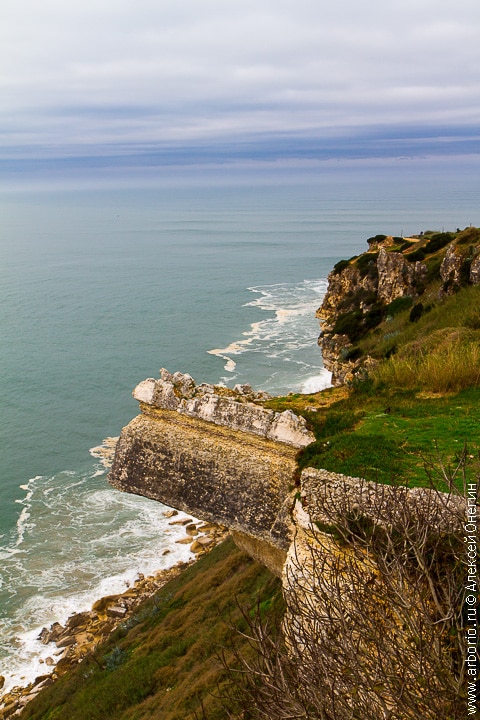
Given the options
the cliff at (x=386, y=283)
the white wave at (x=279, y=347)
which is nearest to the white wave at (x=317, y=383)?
the white wave at (x=279, y=347)

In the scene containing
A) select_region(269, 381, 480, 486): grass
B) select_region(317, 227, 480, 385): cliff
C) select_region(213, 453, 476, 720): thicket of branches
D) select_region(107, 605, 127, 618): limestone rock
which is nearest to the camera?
select_region(213, 453, 476, 720): thicket of branches

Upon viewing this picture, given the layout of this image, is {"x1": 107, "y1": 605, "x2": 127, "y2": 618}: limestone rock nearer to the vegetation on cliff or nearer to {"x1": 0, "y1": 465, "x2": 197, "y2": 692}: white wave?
{"x1": 0, "y1": 465, "x2": 197, "y2": 692}: white wave

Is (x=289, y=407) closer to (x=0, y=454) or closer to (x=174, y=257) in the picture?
(x=0, y=454)

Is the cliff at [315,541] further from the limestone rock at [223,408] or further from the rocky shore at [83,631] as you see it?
the rocky shore at [83,631]

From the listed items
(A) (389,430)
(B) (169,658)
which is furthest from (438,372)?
(B) (169,658)

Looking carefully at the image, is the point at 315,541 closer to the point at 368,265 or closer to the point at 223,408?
the point at 223,408

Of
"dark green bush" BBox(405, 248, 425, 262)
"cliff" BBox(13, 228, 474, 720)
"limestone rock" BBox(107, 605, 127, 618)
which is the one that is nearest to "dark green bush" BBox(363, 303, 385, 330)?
"dark green bush" BBox(405, 248, 425, 262)
